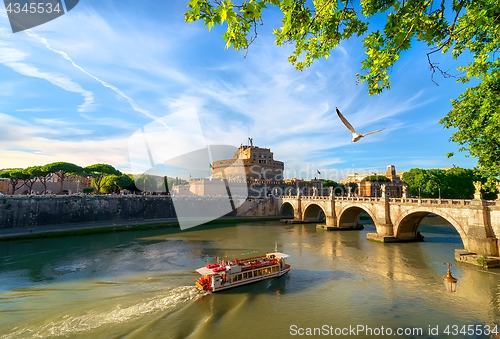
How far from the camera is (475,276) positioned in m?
18.3

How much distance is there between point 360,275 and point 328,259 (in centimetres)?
475

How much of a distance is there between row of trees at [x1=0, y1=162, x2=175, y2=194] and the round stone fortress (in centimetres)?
2732

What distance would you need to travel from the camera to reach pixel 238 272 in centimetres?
1805

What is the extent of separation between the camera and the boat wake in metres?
11.8

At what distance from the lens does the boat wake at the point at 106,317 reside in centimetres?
1179

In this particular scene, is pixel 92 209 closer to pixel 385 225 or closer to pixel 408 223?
pixel 385 225

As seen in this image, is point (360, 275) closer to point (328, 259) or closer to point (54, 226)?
point (328, 259)

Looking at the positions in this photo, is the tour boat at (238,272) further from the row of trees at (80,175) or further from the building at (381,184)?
the building at (381,184)

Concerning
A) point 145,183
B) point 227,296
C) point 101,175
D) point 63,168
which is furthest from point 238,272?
point 145,183

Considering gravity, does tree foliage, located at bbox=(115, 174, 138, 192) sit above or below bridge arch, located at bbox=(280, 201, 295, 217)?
above

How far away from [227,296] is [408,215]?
23.6 m

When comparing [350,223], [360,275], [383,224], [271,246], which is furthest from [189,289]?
[350,223]

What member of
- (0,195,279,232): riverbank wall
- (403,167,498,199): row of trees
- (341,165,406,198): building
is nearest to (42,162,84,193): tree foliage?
(0,195,279,232): riverbank wall

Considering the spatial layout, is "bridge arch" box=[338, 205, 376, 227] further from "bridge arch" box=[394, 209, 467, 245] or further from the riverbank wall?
the riverbank wall
